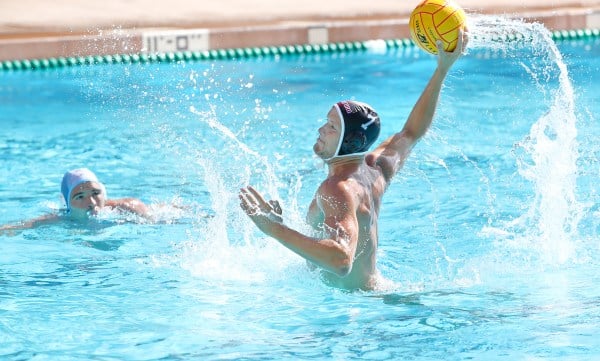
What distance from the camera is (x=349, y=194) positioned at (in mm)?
3670

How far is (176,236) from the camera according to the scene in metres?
5.34

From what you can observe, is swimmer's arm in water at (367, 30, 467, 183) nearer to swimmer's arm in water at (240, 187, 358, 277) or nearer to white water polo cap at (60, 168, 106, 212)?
swimmer's arm in water at (240, 187, 358, 277)

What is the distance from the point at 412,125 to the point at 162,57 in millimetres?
5597

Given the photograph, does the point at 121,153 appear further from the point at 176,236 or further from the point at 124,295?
the point at 124,295

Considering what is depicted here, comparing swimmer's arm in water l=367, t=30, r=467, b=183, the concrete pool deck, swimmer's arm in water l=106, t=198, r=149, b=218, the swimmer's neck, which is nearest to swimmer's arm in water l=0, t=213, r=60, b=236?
swimmer's arm in water l=106, t=198, r=149, b=218

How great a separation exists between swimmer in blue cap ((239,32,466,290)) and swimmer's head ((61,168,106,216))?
190cm

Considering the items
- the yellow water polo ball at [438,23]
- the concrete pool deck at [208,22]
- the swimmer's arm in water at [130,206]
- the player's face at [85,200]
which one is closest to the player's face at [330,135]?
the yellow water polo ball at [438,23]

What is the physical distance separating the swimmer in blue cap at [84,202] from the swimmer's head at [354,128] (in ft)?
6.69

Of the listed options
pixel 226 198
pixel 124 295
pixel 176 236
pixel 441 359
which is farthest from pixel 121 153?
pixel 441 359

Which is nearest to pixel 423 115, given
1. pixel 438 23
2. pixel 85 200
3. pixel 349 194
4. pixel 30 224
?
pixel 438 23

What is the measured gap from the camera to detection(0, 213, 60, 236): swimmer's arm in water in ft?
17.6

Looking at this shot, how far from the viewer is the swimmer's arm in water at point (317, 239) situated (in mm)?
3426

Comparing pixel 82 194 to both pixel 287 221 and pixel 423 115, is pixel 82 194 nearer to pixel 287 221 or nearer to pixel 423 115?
pixel 287 221

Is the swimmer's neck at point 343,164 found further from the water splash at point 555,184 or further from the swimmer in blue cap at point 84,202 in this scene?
the swimmer in blue cap at point 84,202
